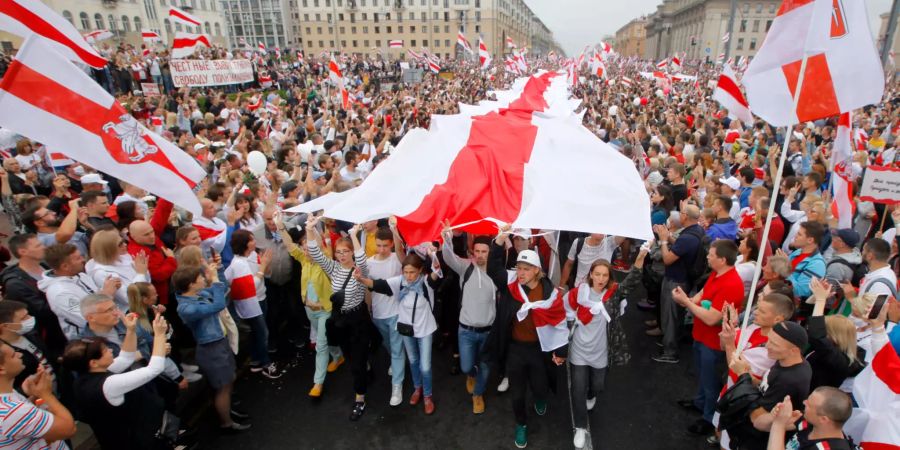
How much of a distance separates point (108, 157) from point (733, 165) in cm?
952

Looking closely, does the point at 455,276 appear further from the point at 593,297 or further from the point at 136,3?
the point at 136,3

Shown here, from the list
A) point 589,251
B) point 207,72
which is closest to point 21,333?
point 589,251

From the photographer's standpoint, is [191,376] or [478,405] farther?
[478,405]

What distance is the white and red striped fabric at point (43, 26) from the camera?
4836 mm

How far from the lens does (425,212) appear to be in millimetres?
4562

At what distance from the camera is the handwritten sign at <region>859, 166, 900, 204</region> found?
16.6 feet

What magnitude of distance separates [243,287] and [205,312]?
0.75 m

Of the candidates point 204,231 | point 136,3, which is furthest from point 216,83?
point 136,3

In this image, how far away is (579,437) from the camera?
13.1 ft

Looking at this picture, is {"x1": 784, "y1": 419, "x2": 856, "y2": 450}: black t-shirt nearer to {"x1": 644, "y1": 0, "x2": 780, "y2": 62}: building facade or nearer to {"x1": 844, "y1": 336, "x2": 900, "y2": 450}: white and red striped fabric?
{"x1": 844, "y1": 336, "x2": 900, "y2": 450}: white and red striped fabric

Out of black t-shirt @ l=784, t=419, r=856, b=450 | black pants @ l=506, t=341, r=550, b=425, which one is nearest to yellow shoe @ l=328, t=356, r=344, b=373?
black pants @ l=506, t=341, r=550, b=425

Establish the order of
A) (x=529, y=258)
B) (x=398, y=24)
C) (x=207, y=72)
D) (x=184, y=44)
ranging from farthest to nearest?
1. (x=398, y=24)
2. (x=207, y=72)
3. (x=184, y=44)
4. (x=529, y=258)

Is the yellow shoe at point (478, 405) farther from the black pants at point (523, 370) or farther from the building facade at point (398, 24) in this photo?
the building facade at point (398, 24)

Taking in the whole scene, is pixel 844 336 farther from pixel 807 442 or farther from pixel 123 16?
pixel 123 16
